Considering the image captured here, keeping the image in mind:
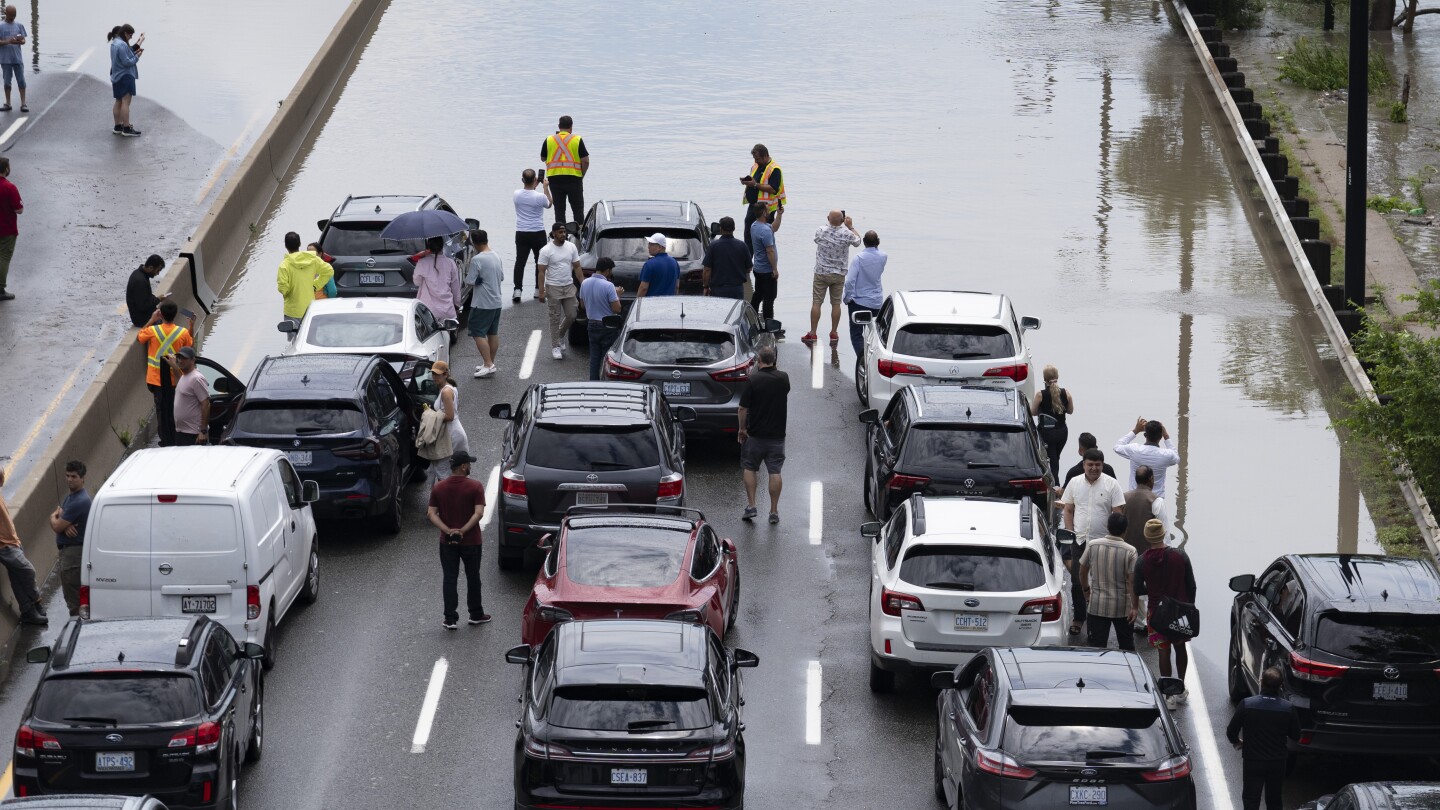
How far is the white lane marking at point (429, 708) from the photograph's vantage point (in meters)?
14.3

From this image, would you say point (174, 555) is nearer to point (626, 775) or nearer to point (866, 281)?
point (626, 775)

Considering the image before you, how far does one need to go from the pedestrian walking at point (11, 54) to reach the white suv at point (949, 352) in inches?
692

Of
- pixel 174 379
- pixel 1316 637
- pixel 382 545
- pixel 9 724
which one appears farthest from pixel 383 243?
pixel 1316 637

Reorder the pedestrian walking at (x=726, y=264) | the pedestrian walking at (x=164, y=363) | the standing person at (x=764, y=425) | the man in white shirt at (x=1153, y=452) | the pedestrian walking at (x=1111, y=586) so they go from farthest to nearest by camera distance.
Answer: the pedestrian walking at (x=726, y=264), the pedestrian walking at (x=164, y=363), the standing person at (x=764, y=425), the man in white shirt at (x=1153, y=452), the pedestrian walking at (x=1111, y=586)

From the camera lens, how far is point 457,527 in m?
16.2

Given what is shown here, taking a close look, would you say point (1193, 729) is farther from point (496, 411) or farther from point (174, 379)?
point (174, 379)

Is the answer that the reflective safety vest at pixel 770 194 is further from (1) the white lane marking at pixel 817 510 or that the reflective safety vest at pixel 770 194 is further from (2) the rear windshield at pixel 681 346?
(1) the white lane marking at pixel 817 510

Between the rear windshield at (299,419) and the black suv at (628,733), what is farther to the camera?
the rear windshield at (299,419)

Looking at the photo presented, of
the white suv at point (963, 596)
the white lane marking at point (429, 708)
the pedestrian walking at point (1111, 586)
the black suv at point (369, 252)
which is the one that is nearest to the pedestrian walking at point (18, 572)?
the white lane marking at point (429, 708)

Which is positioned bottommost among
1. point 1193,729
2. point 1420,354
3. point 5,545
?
point 1193,729

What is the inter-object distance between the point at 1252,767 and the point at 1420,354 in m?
7.18

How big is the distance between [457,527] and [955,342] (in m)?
6.65

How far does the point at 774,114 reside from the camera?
35.3 meters

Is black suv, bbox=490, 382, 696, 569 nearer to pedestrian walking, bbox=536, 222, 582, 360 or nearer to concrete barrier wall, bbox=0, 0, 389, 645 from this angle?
concrete barrier wall, bbox=0, 0, 389, 645
